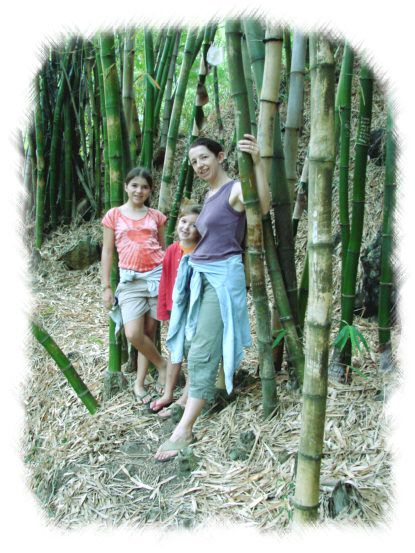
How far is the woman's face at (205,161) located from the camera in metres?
2.04

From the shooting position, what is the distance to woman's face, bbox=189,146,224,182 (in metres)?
2.04

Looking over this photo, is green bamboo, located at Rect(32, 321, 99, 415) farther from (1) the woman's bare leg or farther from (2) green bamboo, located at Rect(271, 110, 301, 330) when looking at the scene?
(2) green bamboo, located at Rect(271, 110, 301, 330)

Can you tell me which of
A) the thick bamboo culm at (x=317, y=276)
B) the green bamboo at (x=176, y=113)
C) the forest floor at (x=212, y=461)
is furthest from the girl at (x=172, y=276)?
the thick bamboo culm at (x=317, y=276)

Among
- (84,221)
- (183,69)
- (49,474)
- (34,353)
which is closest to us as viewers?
(49,474)

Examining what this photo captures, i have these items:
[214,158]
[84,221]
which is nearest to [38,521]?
[214,158]

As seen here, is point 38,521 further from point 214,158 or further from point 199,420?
point 214,158

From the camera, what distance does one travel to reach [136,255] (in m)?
2.48

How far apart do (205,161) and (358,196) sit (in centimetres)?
65

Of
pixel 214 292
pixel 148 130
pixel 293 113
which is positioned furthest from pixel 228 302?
pixel 148 130

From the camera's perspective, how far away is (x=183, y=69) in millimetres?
2785

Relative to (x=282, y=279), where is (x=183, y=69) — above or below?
above

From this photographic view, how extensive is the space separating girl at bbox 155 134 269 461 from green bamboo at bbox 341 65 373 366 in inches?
18.5

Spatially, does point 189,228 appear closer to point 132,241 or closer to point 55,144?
point 132,241

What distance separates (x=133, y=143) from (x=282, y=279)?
1.46m
